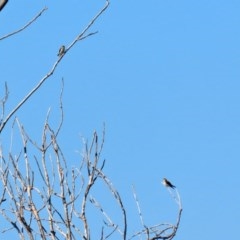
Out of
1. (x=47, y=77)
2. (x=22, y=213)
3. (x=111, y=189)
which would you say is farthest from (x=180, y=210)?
(x=47, y=77)

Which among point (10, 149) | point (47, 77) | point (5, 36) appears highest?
point (10, 149)

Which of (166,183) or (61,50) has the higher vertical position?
(166,183)

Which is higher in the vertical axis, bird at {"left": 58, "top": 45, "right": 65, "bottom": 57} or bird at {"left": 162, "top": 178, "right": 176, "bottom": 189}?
bird at {"left": 162, "top": 178, "right": 176, "bottom": 189}

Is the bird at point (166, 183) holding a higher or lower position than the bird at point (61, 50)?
higher

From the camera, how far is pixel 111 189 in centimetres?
388

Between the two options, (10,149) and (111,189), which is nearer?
(111,189)

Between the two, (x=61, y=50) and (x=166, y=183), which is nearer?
(x=61, y=50)

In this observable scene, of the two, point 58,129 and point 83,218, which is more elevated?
point 58,129

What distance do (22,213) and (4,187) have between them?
0.19 m

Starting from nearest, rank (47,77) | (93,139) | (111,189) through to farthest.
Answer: (47,77) → (111,189) → (93,139)

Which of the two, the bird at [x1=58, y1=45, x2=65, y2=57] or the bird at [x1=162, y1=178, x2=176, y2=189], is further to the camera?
the bird at [x1=162, y1=178, x2=176, y2=189]

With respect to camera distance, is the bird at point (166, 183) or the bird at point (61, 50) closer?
the bird at point (61, 50)

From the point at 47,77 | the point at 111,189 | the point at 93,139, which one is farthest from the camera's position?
the point at 93,139

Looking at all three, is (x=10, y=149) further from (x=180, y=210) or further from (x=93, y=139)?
(x=180, y=210)
